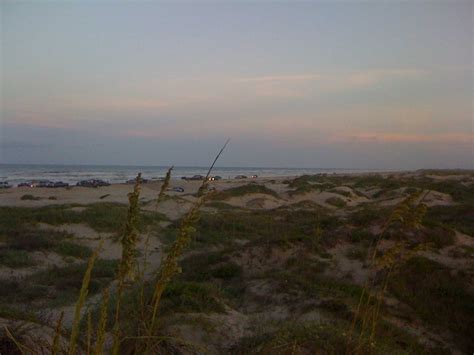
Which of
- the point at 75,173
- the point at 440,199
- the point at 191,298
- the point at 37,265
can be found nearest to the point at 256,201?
the point at 440,199

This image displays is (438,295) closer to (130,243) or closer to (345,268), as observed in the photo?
(345,268)

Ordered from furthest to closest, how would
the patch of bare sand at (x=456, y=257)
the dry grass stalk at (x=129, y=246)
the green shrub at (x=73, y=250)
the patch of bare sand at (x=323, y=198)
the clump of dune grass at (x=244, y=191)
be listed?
1. the clump of dune grass at (x=244, y=191)
2. the patch of bare sand at (x=323, y=198)
3. the green shrub at (x=73, y=250)
4. the patch of bare sand at (x=456, y=257)
5. the dry grass stalk at (x=129, y=246)

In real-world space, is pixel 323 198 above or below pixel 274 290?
above

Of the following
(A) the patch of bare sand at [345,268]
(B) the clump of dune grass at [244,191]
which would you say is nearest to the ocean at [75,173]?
(B) the clump of dune grass at [244,191]

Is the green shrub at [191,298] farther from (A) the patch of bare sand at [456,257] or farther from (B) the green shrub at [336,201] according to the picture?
(B) the green shrub at [336,201]

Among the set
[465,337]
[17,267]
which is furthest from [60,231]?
[465,337]

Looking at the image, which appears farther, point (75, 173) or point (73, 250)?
point (75, 173)

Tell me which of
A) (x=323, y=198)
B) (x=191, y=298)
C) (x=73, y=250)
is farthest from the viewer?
(x=323, y=198)

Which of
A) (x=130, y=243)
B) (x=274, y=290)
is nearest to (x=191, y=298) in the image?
(x=274, y=290)

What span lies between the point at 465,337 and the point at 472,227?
6.61 meters

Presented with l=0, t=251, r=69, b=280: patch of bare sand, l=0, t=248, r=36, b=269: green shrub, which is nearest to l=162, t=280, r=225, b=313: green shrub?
l=0, t=251, r=69, b=280: patch of bare sand

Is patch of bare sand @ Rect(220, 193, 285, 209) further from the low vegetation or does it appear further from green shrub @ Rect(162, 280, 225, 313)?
green shrub @ Rect(162, 280, 225, 313)

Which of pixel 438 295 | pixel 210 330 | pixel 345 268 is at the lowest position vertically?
pixel 438 295

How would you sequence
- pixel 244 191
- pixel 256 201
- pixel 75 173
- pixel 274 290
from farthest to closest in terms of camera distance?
pixel 75 173 < pixel 244 191 < pixel 256 201 < pixel 274 290
